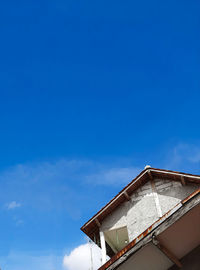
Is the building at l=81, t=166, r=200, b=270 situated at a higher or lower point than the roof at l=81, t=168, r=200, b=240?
lower

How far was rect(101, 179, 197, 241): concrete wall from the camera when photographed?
12.2 m

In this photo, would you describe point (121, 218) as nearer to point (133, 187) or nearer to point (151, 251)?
point (133, 187)

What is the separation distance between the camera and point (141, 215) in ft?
41.3

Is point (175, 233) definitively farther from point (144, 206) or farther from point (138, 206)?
point (138, 206)

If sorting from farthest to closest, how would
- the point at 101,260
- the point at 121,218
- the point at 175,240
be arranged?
the point at 121,218 < the point at 101,260 < the point at 175,240

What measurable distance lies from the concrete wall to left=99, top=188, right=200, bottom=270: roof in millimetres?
6262

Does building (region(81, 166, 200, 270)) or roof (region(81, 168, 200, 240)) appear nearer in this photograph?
building (region(81, 166, 200, 270))

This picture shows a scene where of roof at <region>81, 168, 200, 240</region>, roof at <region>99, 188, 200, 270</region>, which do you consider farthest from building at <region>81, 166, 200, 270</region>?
roof at <region>99, 188, 200, 270</region>

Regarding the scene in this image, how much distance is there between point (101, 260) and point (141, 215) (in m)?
2.83

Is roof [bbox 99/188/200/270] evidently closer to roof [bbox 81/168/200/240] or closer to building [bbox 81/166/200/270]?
building [bbox 81/166/200/270]

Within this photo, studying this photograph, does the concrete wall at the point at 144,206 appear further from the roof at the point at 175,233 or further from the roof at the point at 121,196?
the roof at the point at 175,233

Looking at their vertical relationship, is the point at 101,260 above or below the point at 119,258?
above

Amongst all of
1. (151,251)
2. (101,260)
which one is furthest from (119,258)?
(101,260)

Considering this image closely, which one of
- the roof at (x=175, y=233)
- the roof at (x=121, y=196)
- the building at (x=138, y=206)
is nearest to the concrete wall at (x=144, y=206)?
the building at (x=138, y=206)
